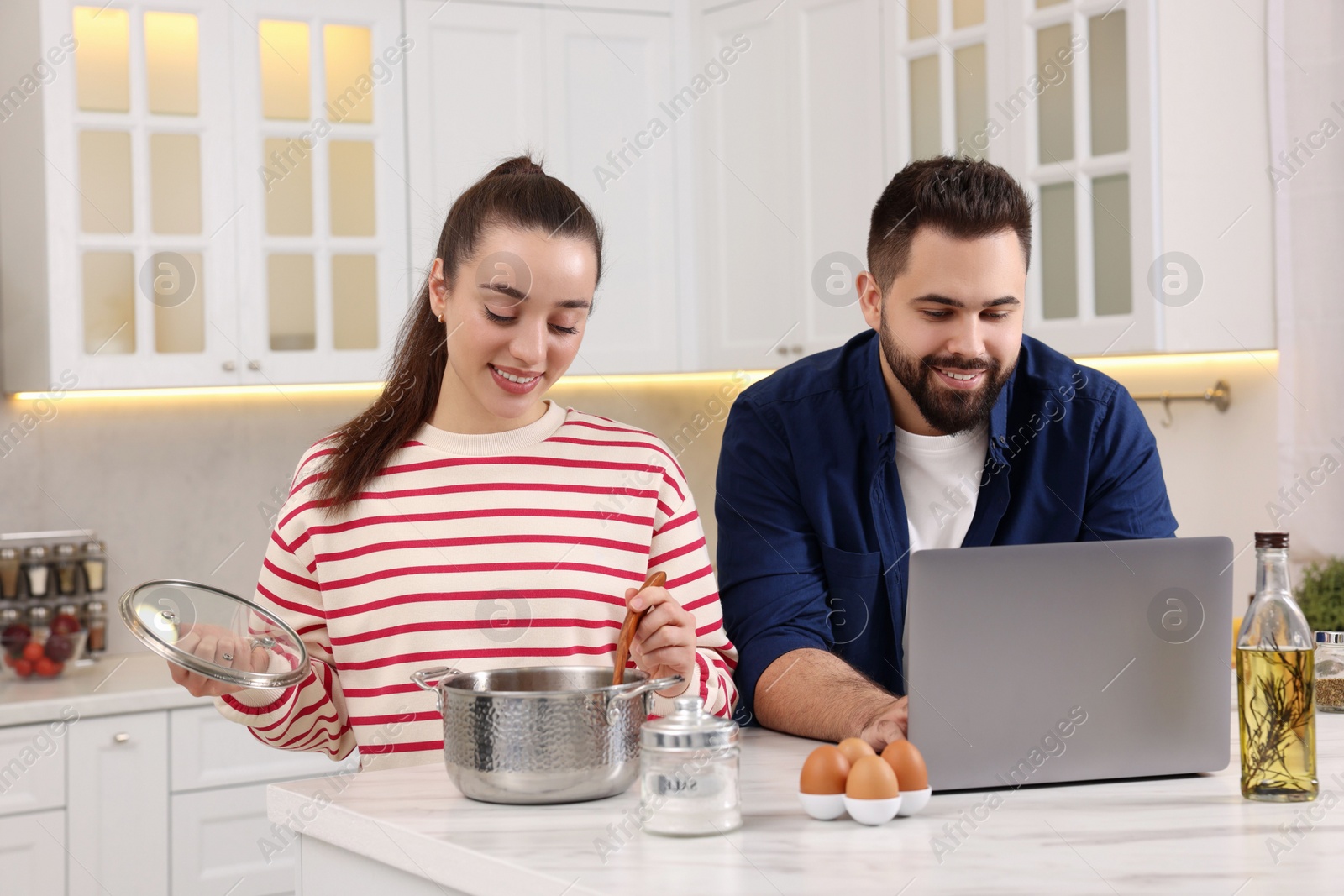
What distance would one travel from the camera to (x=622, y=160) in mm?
3121

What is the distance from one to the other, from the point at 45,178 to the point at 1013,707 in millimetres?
2244

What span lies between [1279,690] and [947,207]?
2.20ft

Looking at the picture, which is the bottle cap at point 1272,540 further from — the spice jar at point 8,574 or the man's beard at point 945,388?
the spice jar at point 8,574

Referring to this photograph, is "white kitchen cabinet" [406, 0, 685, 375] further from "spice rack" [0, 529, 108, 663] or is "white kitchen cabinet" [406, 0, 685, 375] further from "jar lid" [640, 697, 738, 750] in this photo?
"jar lid" [640, 697, 738, 750]

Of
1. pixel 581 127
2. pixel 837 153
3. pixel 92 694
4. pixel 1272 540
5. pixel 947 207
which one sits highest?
pixel 581 127

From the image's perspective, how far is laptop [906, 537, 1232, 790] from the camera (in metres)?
1.06

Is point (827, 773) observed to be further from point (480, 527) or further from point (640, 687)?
point (480, 527)

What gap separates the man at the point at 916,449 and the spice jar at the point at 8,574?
5.69 feet

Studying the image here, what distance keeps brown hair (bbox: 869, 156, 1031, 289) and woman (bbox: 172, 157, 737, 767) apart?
39 cm

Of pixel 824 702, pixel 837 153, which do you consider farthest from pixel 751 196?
pixel 824 702

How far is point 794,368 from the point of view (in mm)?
1741

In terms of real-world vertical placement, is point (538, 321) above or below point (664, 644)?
above

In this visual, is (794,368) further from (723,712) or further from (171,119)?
(171,119)

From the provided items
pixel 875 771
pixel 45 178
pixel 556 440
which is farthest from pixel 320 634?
pixel 45 178
